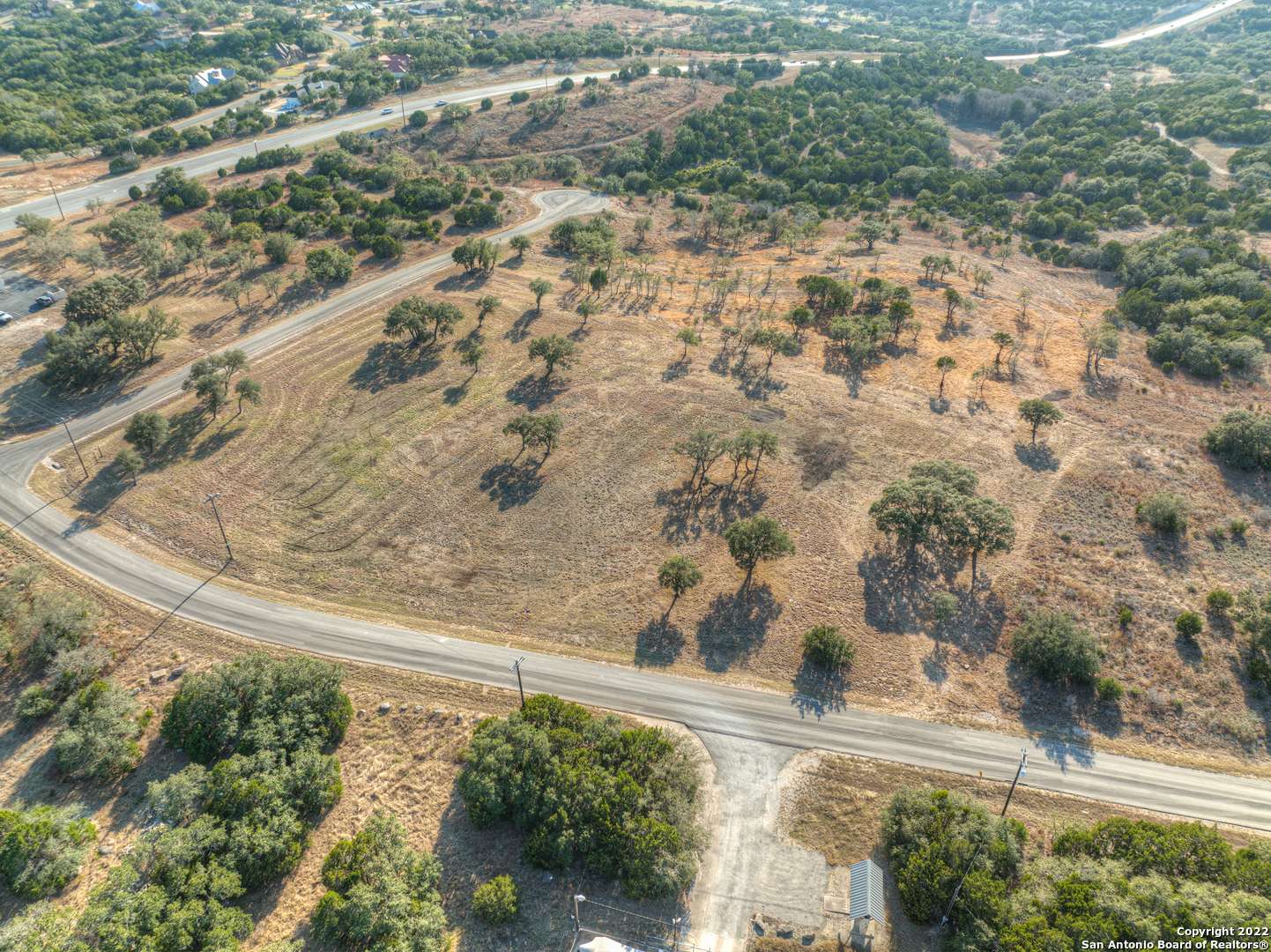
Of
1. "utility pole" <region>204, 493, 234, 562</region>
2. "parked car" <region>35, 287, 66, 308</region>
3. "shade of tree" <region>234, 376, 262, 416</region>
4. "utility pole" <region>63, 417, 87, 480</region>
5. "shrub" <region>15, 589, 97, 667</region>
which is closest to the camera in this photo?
"shrub" <region>15, 589, 97, 667</region>

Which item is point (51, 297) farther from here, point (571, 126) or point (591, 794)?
point (571, 126)

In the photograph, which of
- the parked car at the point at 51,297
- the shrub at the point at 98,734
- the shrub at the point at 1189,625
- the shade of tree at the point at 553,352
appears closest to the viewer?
the shrub at the point at 98,734

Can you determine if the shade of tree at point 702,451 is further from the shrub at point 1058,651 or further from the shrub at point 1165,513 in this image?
the shrub at point 1165,513

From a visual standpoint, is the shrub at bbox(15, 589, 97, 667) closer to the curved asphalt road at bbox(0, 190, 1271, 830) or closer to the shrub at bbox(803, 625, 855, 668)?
the curved asphalt road at bbox(0, 190, 1271, 830)

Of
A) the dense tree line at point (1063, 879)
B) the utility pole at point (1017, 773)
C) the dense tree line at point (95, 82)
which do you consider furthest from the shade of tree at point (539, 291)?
the dense tree line at point (95, 82)

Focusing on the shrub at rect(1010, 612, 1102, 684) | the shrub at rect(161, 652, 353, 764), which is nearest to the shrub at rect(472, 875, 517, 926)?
the shrub at rect(161, 652, 353, 764)

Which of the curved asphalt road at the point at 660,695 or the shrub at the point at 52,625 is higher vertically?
the shrub at the point at 52,625
